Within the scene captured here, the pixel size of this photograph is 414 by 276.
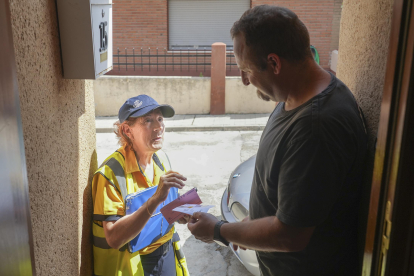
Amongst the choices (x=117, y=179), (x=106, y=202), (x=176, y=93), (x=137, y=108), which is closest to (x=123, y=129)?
(x=137, y=108)

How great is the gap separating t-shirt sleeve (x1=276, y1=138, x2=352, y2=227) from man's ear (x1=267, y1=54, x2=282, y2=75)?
0.36 metres

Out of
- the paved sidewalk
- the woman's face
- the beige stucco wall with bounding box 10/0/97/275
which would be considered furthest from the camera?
the paved sidewalk

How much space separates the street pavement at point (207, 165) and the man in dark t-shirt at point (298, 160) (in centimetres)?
265

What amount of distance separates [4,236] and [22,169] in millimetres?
207

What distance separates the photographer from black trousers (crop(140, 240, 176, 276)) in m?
2.55

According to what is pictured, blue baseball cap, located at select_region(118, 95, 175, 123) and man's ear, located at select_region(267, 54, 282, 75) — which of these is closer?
man's ear, located at select_region(267, 54, 282, 75)

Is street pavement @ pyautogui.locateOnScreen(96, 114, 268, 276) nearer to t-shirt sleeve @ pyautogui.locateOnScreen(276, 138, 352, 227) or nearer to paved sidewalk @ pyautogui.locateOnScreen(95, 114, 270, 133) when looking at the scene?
paved sidewalk @ pyautogui.locateOnScreen(95, 114, 270, 133)

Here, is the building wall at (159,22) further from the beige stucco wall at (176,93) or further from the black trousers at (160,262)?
the black trousers at (160,262)

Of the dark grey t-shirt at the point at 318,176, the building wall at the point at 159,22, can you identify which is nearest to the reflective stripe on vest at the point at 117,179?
the dark grey t-shirt at the point at 318,176

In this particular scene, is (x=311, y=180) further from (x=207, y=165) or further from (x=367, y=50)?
(x=207, y=165)

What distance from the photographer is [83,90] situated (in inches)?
94.0

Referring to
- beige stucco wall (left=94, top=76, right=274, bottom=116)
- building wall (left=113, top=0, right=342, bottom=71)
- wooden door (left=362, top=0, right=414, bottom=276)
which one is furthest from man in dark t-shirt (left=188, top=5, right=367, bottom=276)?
building wall (left=113, top=0, right=342, bottom=71)

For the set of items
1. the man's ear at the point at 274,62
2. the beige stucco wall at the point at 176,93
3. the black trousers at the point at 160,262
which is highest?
the man's ear at the point at 274,62

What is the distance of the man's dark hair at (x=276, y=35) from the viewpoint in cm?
171
